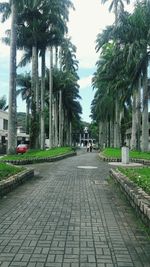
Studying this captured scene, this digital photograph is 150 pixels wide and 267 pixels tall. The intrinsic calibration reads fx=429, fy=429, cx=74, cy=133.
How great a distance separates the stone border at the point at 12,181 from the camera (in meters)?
10.7

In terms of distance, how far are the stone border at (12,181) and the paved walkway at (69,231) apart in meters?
0.19

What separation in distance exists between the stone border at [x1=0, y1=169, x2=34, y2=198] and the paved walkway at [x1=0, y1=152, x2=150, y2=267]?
0.63 ft

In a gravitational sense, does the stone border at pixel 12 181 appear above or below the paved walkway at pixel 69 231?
above

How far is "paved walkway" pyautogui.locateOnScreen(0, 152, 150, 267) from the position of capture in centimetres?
550

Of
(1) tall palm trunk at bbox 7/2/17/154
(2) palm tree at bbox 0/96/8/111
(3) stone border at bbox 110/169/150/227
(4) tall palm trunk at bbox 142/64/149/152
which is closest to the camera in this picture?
(3) stone border at bbox 110/169/150/227

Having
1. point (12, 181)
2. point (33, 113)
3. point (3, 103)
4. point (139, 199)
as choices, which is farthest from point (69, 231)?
point (3, 103)

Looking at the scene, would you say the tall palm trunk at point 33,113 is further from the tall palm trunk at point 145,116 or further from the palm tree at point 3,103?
the palm tree at point 3,103

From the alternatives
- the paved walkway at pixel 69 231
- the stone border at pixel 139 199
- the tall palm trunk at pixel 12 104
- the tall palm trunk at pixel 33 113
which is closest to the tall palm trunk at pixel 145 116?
the tall palm trunk at pixel 33 113

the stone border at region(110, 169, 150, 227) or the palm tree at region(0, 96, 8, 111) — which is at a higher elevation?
the palm tree at region(0, 96, 8, 111)

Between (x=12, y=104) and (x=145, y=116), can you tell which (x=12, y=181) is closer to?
(x=12, y=104)

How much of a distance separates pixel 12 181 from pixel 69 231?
519 centimetres

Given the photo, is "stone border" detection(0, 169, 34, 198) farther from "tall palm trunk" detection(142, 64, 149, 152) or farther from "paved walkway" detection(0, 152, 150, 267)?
"tall palm trunk" detection(142, 64, 149, 152)

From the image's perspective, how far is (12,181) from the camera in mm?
11984

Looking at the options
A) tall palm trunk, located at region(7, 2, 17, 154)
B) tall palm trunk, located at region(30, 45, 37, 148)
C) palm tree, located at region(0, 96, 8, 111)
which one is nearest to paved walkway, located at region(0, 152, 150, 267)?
tall palm trunk, located at region(7, 2, 17, 154)
